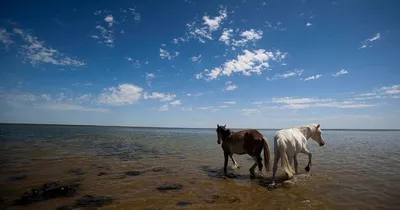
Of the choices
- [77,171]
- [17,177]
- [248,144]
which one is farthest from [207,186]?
[17,177]

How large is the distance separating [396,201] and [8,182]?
39.9ft

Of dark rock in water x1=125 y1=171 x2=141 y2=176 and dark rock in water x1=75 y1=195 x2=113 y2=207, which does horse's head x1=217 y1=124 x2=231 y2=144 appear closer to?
dark rock in water x1=125 y1=171 x2=141 y2=176

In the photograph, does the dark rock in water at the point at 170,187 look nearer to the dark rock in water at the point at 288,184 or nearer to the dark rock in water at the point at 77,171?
the dark rock in water at the point at 288,184

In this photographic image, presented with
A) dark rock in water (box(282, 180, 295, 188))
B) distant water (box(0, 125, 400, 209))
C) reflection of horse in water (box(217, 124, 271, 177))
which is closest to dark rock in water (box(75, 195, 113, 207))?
distant water (box(0, 125, 400, 209))

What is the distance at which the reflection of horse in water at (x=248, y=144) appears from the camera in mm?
8188

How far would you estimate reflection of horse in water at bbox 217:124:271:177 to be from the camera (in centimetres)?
819

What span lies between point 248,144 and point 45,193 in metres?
7.14

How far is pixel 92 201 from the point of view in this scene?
5.35 metres

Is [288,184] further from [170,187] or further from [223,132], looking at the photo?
[170,187]

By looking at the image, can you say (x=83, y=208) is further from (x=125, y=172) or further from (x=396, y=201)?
(x=396, y=201)

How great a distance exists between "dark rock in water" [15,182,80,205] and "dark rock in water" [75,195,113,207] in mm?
666

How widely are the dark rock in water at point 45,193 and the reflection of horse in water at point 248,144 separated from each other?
5.81 meters

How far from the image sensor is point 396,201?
5.47 metres

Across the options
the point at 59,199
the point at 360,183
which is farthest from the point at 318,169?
the point at 59,199
